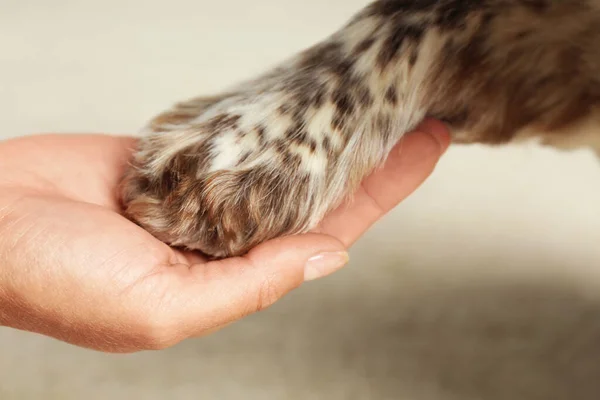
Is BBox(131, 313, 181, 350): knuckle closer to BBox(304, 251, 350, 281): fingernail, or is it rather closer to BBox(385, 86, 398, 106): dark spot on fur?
BBox(304, 251, 350, 281): fingernail

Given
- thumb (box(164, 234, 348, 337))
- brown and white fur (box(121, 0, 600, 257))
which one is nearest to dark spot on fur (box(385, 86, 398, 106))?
brown and white fur (box(121, 0, 600, 257))

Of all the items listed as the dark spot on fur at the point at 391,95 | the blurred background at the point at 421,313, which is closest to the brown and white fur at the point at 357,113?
the dark spot on fur at the point at 391,95

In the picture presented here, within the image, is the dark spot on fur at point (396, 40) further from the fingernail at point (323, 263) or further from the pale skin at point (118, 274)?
the fingernail at point (323, 263)

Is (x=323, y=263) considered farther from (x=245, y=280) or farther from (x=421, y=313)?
(x=421, y=313)

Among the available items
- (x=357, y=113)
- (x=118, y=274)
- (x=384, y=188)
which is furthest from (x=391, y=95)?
(x=118, y=274)

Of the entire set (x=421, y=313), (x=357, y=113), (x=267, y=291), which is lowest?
(x=421, y=313)

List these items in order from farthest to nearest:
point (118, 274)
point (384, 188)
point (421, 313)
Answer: point (421, 313) → point (384, 188) → point (118, 274)

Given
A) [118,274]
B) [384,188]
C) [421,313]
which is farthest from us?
[421,313]
